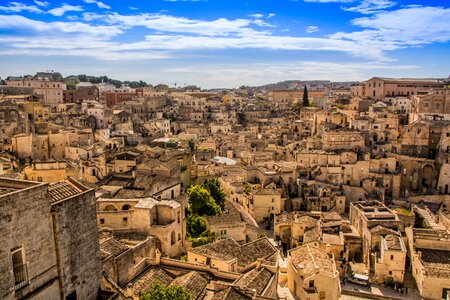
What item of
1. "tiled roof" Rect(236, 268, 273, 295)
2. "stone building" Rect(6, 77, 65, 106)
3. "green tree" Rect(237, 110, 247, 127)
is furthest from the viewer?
"green tree" Rect(237, 110, 247, 127)

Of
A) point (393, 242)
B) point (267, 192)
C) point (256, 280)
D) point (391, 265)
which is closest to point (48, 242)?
point (256, 280)

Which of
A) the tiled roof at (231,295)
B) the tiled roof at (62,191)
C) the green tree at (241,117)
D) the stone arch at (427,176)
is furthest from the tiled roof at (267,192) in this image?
the green tree at (241,117)

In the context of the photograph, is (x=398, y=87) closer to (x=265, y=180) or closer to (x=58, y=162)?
(x=265, y=180)

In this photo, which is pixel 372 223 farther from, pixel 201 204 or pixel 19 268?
pixel 19 268

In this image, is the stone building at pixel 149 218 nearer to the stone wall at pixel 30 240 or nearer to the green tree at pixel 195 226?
the green tree at pixel 195 226

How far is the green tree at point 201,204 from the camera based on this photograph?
111 feet

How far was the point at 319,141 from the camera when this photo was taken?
168 feet

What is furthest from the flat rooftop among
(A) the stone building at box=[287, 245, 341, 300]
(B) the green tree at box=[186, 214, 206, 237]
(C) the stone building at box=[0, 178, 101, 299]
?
(B) the green tree at box=[186, 214, 206, 237]

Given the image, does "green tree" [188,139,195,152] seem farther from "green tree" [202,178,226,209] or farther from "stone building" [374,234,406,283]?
"stone building" [374,234,406,283]

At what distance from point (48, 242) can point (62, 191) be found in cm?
167

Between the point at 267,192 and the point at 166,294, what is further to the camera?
the point at 267,192

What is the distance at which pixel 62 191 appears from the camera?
11336mm

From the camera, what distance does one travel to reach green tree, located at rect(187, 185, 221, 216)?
111 feet

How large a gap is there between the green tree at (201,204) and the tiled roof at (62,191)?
73.0 ft
